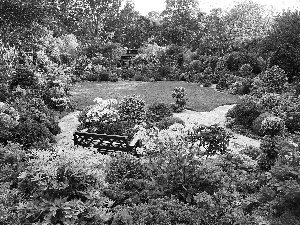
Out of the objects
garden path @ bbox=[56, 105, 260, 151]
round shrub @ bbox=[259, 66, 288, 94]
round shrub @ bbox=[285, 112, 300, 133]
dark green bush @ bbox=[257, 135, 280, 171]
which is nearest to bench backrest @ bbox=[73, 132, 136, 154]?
garden path @ bbox=[56, 105, 260, 151]

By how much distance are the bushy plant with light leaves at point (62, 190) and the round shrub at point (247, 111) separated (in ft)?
33.3

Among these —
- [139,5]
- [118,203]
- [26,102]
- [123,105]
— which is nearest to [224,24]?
[139,5]

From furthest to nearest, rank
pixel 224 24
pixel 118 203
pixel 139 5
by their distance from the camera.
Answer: pixel 139 5 < pixel 224 24 < pixel 118 203

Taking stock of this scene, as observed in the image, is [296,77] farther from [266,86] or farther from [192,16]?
[192,16]

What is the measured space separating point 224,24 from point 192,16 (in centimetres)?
599

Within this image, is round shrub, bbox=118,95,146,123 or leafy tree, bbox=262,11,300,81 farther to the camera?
leafy tree, bbox=262,11,300,81

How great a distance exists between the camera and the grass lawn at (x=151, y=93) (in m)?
20.1

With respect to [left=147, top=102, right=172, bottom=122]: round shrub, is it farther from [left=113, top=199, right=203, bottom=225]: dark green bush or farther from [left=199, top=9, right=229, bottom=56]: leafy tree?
[left=199, top=9, right=229, bottom=56]: leafy tree

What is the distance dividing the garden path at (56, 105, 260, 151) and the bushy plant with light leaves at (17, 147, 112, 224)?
6414 mm

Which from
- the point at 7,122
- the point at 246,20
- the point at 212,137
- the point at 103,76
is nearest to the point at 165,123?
the point at 212,137

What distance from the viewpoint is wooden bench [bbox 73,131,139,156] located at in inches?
478

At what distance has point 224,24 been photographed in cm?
3075

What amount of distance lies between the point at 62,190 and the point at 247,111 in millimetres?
11086

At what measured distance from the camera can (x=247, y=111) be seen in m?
15.6
